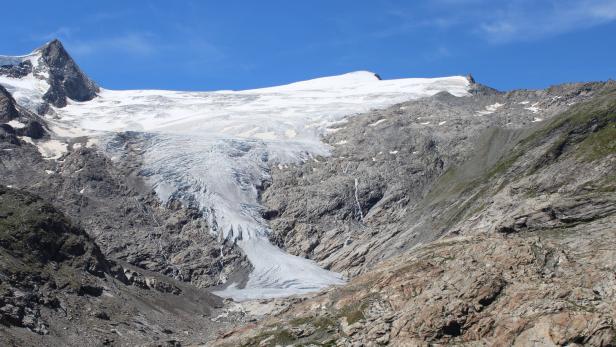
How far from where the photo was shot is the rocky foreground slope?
47.6 metres

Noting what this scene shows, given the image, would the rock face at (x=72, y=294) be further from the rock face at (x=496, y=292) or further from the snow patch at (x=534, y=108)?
the snow patch at (x=534, y=108)

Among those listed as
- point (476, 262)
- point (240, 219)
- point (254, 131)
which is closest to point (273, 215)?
point (240, 219)

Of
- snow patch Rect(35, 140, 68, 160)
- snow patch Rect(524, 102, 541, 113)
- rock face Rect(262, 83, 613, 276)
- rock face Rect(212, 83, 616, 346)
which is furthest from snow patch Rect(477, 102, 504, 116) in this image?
rock face Rect(212, 83, 616, 346)

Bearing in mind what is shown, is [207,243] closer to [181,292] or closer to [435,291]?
[181,292]

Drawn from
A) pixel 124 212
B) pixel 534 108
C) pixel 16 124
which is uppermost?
pixel 534 108

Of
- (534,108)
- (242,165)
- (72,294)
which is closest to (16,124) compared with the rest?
(242,165)

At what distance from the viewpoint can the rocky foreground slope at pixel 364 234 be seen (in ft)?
156

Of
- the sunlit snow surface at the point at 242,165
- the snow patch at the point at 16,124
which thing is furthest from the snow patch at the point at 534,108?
the snow patch at the point at 16,124

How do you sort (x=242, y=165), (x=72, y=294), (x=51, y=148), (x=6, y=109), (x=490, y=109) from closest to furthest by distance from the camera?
(x=72, y=294) < (x=242, y=165) < (x=51, y=148) < (x=6, y=109) < (x=490, y=109)

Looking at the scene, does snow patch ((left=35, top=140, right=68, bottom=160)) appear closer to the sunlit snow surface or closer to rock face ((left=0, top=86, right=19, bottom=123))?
rock face ((left=0, top=86, right=19, bottom=123))

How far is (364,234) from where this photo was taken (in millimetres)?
123750

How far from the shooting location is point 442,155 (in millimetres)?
140250

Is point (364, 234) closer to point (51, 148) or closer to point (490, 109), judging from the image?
point (490, 109)

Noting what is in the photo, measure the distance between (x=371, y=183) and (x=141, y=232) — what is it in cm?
4034
